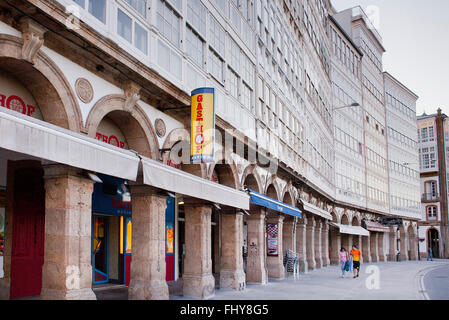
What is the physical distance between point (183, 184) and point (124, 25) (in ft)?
12.6

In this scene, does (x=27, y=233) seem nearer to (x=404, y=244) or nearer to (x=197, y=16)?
(x=197, y=16)

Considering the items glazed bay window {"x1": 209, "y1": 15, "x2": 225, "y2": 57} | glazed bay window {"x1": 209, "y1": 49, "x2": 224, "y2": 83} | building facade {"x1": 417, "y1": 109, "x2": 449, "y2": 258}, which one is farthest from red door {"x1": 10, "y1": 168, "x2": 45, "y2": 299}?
building facade {"x1": 417, "y1": 109, "x2": 449, "y2": 258}

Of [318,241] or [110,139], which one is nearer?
[110,139]

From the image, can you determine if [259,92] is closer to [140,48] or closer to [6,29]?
[140,48]

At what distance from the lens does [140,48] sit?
446 inches

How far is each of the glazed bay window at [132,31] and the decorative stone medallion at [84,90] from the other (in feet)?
5.30

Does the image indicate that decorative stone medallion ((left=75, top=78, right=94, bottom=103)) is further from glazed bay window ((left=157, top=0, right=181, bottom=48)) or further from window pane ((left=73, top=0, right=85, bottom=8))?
glazed bay window ((left=157, top=0, right=181, bottom=48))

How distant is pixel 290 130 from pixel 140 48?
14.9 m

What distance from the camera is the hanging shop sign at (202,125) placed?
1278cm

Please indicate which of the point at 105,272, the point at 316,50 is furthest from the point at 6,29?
the point at 316,50

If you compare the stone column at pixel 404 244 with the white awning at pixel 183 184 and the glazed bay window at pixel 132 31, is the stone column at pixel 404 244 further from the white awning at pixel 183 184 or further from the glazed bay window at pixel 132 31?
the glazed bay window at pixel 132 31

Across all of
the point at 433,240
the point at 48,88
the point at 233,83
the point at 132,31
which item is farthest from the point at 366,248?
the point at 48,88

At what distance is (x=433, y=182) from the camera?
68.2 m

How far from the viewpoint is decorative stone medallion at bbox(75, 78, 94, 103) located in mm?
9359
